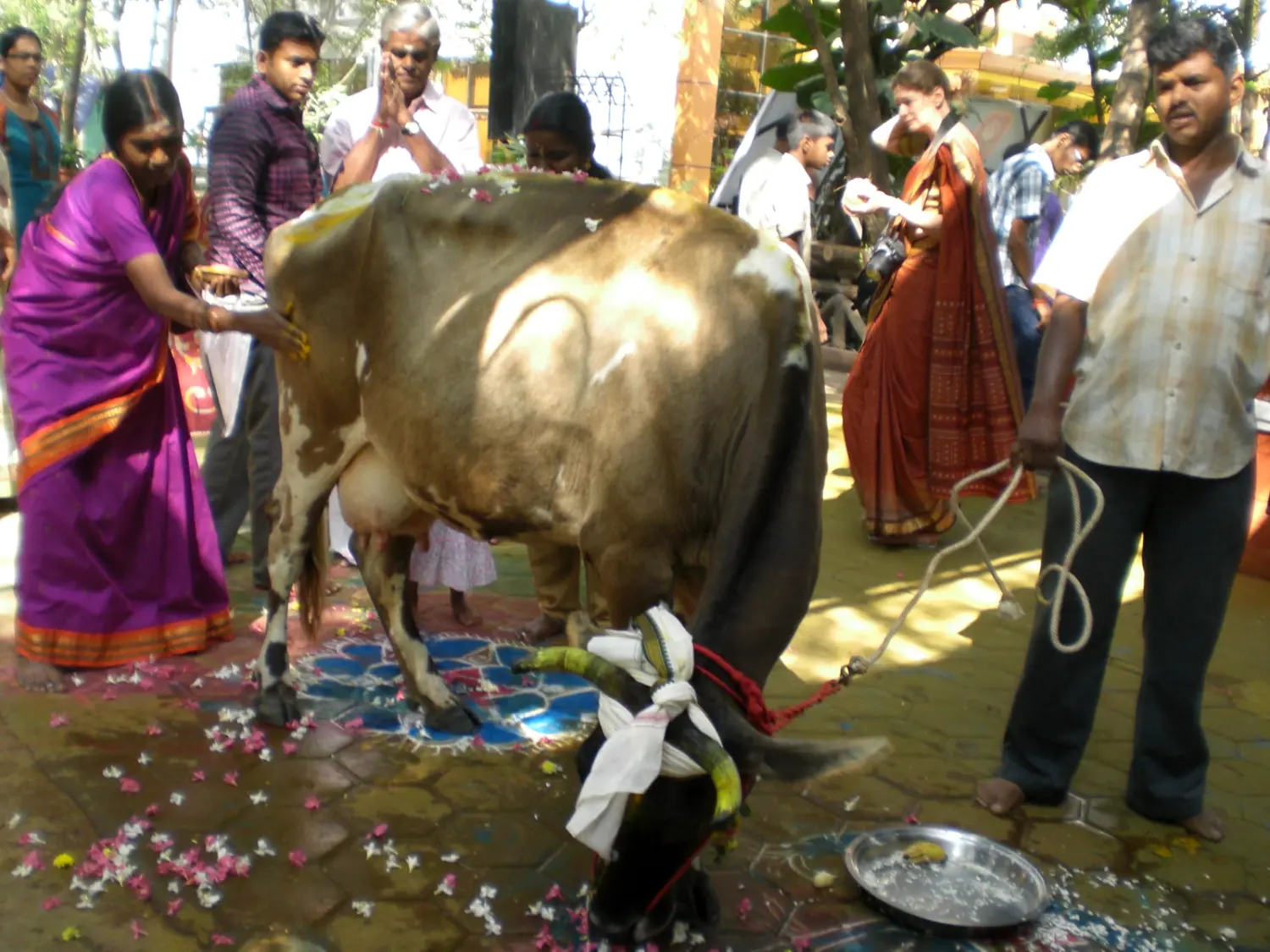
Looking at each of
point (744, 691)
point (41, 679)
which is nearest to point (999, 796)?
point (744, 691)

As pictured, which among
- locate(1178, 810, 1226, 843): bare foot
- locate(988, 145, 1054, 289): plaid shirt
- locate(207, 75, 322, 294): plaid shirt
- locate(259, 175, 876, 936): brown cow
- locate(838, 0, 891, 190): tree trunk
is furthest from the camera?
locate(838, 0, 891, 190): tree trunk

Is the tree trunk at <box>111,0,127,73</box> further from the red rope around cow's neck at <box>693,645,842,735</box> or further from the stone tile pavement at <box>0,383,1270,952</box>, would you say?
the red rope around cow's neck at <box>693,645,842,735</box>

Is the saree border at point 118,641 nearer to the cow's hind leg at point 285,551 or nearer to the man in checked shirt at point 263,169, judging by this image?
the cow's hind leg at point 285,551

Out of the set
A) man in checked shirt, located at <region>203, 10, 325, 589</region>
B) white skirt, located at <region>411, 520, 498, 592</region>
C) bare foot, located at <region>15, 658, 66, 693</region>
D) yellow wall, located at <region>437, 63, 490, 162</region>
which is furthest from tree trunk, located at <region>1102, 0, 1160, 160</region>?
yellow wall, located at <region>437, 63, 490, 162</region>

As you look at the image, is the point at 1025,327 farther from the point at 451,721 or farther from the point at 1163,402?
the point at 451,721

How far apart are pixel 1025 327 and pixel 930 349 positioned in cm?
145

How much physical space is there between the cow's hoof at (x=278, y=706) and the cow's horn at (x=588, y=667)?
164cm

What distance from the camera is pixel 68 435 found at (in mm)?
3994

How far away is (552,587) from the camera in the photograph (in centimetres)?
460

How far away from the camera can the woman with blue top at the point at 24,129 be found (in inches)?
303

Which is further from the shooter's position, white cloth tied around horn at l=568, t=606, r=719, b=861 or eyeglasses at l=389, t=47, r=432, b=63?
eyeglasses at l=389, t=47, r=432, b=63

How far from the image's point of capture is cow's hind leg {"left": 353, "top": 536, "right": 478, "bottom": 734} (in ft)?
13.0

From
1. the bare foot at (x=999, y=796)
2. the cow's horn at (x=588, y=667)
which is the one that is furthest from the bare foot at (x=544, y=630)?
the cow's horn at (x=588, y=667)

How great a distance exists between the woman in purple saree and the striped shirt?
235cm
